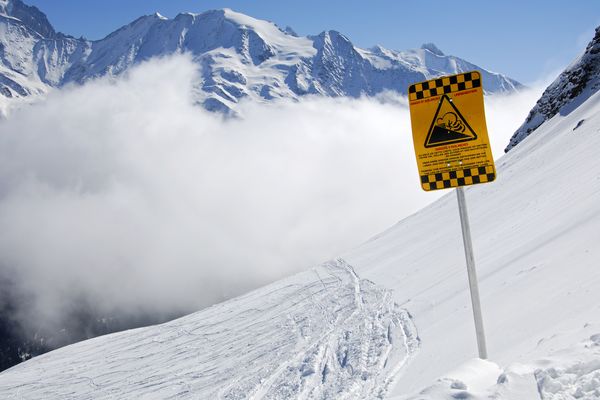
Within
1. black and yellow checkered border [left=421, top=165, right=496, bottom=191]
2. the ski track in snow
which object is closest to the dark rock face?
the ski track in snow

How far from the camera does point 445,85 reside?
239 inches

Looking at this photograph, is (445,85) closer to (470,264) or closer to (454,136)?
(454,136)

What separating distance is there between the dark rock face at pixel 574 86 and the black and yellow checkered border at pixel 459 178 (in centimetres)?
4448

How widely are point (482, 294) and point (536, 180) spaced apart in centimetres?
1536

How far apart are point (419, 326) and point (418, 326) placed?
38 mm

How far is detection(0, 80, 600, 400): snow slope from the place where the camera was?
21.9 feet

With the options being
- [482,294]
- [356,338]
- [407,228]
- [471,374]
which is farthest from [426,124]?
[407,228]

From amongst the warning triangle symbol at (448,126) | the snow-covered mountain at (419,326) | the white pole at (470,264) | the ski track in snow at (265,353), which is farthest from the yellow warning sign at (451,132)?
the ski track in snow at (265,353)

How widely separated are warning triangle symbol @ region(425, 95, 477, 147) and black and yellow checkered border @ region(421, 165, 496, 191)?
0.42m

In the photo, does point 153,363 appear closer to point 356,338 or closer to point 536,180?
point 356,338

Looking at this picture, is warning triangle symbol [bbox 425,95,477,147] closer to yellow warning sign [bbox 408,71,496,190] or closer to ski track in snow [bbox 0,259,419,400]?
yellow warning sign [bbox 408,71,496,190]

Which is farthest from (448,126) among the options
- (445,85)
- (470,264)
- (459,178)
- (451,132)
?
(470,264)

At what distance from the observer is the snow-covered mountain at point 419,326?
6473 millimetres

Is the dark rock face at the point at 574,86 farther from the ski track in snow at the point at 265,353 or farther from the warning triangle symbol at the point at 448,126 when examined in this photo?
the warning triangle symbol at the point at 448,126
